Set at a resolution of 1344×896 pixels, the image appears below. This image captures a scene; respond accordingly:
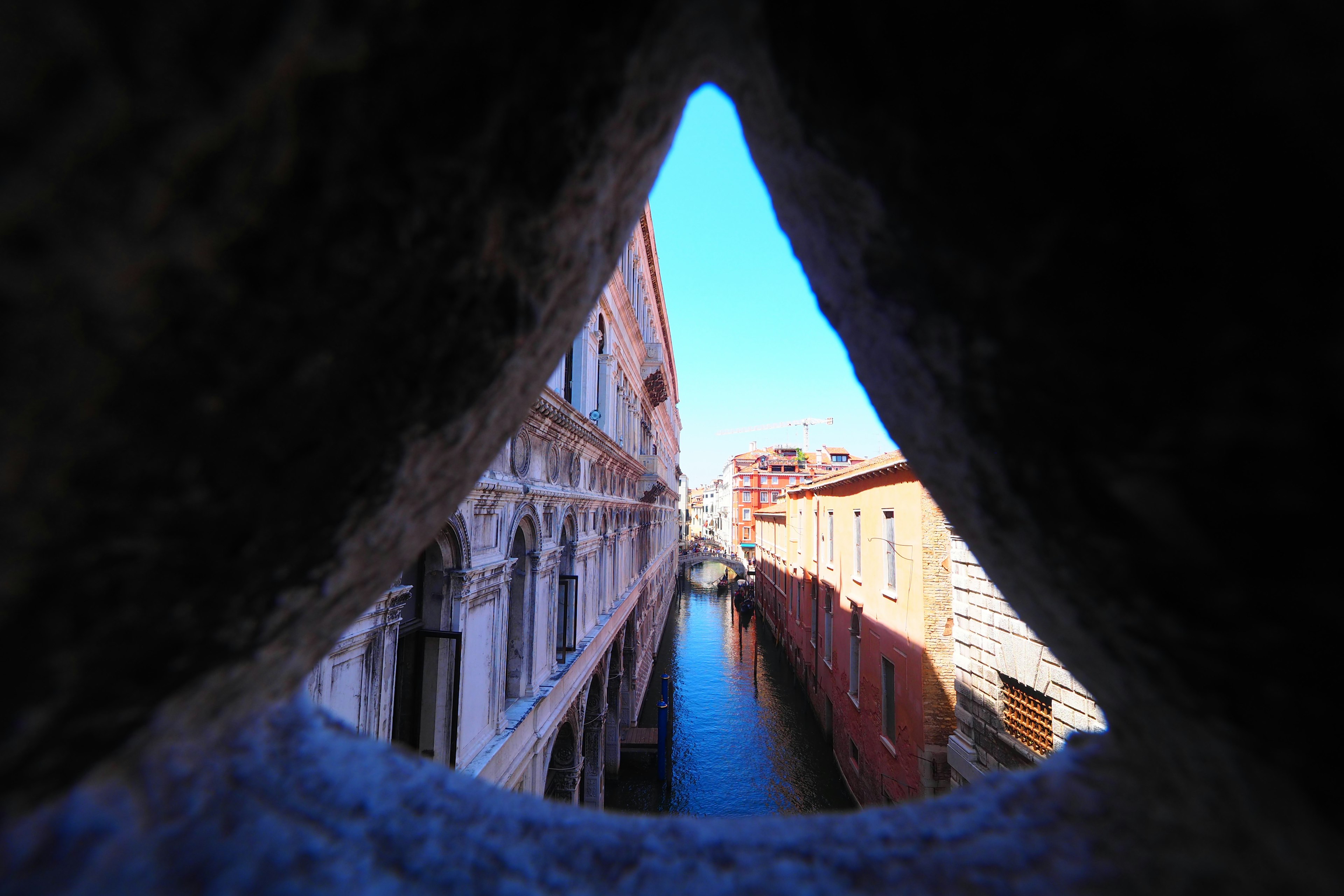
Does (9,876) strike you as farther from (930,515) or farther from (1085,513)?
(930,515)

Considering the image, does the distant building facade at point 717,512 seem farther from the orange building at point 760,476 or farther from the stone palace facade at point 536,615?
the stone palace facade at point 536,615

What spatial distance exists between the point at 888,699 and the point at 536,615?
7.23m

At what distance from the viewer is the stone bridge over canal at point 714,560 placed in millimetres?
51669

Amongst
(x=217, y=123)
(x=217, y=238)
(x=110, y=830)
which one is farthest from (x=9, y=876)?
(x=217, y=123)

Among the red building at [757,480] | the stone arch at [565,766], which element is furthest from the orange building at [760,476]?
the stone arch at [565,766]

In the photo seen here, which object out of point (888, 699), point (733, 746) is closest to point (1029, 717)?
point (888, 699)

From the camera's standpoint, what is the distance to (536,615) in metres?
8.12

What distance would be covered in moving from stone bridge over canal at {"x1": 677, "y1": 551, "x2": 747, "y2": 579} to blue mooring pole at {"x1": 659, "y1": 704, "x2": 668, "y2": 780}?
36030mm

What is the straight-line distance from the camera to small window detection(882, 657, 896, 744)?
1062cm

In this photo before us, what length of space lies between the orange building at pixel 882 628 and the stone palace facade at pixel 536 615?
15.8ft

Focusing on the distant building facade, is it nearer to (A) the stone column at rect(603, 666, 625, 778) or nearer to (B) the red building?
(B) the red building

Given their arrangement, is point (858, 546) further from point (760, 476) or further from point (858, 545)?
point (760, 476)

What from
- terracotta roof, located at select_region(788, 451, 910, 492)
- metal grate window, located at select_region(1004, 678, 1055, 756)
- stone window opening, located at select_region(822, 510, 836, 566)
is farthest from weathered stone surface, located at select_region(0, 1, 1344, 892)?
stone window opening, located at select_region(822, 510, 836, 566)

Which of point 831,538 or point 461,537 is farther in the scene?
point 831,538
